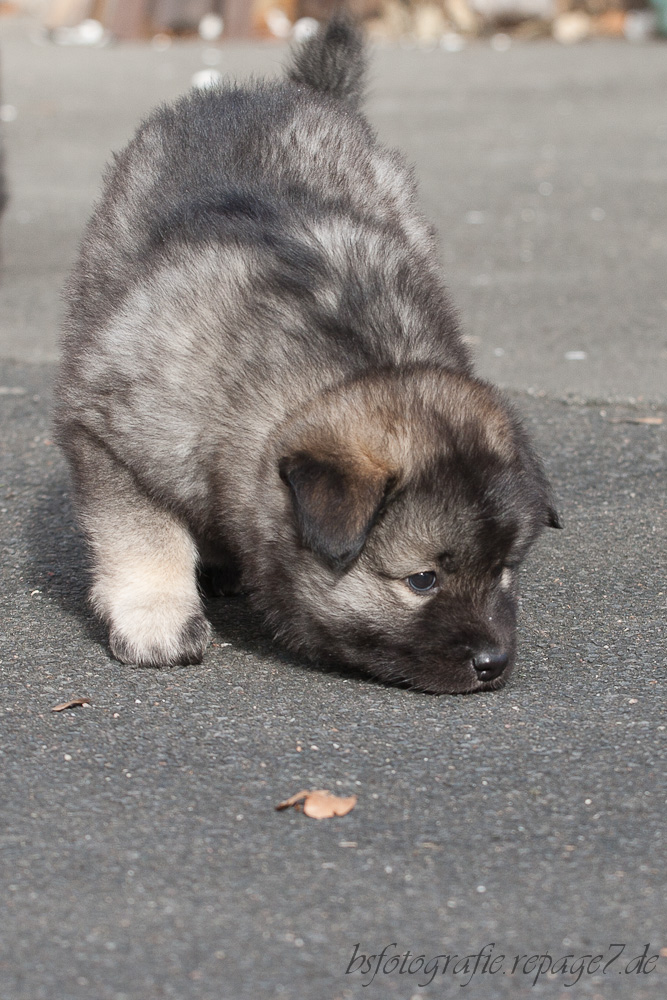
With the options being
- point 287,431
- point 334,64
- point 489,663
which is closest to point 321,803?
point 489,663

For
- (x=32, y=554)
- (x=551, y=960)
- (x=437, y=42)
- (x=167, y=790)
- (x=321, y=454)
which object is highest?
(x=321, y=454)

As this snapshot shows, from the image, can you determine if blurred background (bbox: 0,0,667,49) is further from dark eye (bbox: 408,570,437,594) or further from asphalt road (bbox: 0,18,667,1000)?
dark eye (bbox: 408,570,437,594)

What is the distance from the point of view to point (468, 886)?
2.67 meters

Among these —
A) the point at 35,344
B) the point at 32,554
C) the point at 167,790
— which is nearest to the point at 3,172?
the point at 35,344

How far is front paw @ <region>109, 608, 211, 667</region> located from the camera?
371 cm

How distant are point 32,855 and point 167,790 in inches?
14.1

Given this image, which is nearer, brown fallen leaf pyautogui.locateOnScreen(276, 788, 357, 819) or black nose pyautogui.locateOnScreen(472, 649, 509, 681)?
brown fallen leaf pyautogui.locateOnScreen(276, 788, 357, 819)

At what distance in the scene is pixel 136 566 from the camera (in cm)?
381

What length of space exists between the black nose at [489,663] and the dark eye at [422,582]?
0.67ft

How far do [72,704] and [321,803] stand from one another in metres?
0.81

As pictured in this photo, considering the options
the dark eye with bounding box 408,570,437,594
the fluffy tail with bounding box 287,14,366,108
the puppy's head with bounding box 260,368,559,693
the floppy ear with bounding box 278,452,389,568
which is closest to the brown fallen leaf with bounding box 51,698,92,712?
the puppy's head with bounding box 260,368,559,693

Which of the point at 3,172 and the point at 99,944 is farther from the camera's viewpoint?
the point at 3,172

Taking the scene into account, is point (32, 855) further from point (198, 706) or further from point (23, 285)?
point (23, 285)

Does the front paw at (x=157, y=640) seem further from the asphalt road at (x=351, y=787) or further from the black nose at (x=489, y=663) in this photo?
the black nose at (x=489, y=663)
